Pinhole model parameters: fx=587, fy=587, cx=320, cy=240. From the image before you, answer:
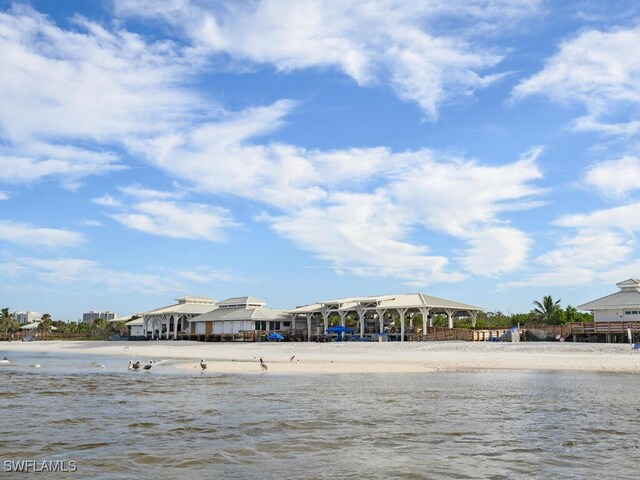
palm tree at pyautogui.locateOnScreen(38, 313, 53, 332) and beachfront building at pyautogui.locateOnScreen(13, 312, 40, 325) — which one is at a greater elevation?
beachfront building at pyautogui.locateOnScreen(13, 312, 40, 325)

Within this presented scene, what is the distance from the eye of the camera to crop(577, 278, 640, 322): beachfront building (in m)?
45.1

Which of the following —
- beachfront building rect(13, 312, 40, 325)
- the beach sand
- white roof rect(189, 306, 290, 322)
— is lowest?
the beach sand

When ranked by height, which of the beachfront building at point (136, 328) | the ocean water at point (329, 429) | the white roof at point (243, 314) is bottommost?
the ocean water at point (329, 429)

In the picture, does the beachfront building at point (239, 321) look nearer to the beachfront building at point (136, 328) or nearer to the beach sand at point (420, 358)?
the beachfront building at point (136, 328)

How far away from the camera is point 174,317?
71.5m

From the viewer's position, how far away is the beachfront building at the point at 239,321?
6309cm

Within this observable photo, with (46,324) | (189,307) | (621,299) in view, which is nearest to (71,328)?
(46,324)

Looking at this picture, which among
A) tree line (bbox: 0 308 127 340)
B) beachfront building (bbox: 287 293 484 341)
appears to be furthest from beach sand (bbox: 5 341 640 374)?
tree line (bbox: 0 308 127 340)

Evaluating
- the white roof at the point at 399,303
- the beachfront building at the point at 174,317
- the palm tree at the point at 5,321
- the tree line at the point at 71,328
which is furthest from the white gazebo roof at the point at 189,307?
the palm tree at the point at 5,321

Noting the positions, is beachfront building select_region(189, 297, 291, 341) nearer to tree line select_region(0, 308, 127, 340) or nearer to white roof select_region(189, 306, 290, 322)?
white roof select_region(189, 306, 290, 322)

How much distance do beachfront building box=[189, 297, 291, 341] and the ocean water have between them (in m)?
41.4

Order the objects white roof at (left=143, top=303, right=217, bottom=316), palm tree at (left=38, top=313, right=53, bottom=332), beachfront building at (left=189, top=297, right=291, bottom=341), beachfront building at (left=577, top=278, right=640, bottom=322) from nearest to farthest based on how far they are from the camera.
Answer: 1. beachfront building at (left=577, top=278, right=640, bottom=322)
2. beachfront building at (left=189, top=297, right=291, bottom=341)
3. white roof at (left=143, top=303, right=217, bottom=316)
4. palm tree at (left=38, top=313, right=53, bottom=332)

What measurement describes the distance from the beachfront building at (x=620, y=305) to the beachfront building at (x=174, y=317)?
1758 inches

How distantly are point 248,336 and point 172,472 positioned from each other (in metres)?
53.3
